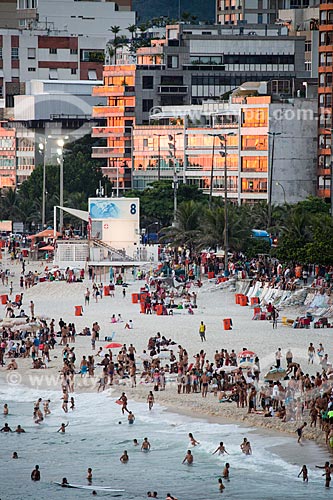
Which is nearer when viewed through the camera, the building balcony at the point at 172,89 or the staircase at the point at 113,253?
the staircase at the point at 113,253

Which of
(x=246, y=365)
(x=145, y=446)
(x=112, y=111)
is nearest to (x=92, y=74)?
(x=112, y=111)

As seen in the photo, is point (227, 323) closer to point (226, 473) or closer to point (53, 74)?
point (226, 473)

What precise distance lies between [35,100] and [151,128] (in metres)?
36.9

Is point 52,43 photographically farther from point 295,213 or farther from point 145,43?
point 295,213

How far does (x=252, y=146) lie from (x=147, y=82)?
36.0m

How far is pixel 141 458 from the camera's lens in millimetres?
43312

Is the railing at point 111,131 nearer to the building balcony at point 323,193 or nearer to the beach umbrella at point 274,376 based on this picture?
the building balcony at point 323,193

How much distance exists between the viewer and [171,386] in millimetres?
50750

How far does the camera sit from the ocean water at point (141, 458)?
39.8 m

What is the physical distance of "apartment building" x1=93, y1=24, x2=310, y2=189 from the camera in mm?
150500

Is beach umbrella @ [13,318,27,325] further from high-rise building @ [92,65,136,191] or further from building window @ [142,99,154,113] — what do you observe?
building window @ [142,99,154,113]

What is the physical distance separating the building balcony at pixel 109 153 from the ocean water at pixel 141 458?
9938cm

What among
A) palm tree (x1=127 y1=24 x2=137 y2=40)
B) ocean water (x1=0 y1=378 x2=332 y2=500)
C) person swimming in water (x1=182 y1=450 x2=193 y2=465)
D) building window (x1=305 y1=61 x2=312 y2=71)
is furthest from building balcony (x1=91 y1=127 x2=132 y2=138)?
person swimming in water (x1=182 y1=450 x2=193 y2=465)

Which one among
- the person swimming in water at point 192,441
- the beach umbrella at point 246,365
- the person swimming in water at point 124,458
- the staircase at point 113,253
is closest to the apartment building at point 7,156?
the staircase at point 113,253
